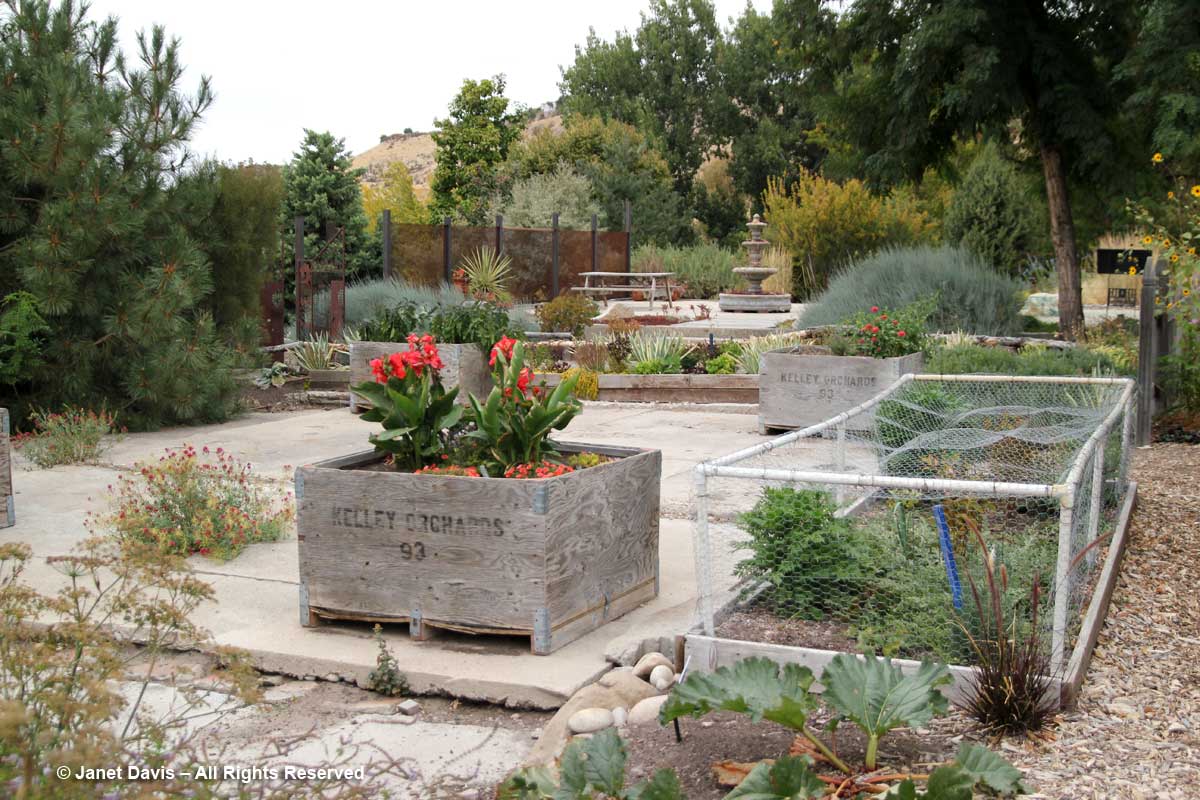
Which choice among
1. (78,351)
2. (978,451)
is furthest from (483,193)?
(978,451)

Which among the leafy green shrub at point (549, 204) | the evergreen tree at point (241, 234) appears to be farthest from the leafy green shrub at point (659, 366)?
the leafy green shrub at point (549, 204)

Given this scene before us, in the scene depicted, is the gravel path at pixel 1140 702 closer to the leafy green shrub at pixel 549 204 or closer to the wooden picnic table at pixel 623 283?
the wooden picnic table at pixel 623 283

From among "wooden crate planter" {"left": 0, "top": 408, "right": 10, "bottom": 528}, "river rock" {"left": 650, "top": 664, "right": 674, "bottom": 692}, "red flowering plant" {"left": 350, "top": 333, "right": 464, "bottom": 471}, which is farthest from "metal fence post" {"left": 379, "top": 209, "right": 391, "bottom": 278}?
"river rock" {"left": 650, "top": 664, "right": 674, "bottom": 692}

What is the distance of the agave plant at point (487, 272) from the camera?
59.9 ft

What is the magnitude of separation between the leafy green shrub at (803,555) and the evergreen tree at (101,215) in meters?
7.18

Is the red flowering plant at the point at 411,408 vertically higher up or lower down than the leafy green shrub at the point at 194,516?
higher up

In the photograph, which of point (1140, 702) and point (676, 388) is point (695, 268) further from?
point (1140, 702)

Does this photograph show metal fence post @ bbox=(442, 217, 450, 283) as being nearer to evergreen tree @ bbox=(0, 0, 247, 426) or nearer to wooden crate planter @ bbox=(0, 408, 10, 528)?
evergreen tree @ bbox=(0, 0, 247, 426)

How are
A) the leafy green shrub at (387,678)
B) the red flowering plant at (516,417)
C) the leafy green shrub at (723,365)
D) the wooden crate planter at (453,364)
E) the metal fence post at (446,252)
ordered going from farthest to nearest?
the metal fence post at (446,252) < the leafy green shrub at (723,365) < the wooden crate planter at (453,364) < the red flowering plant at (516,417) < the leafy green shrub at (387,678)

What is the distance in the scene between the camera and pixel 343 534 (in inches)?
189

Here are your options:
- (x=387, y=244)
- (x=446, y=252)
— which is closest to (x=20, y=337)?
(x=387, y=244)

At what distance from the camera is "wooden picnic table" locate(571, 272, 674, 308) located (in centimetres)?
2241

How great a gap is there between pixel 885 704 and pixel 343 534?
2.48 metres

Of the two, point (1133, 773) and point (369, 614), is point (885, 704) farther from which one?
point (369, 614)
